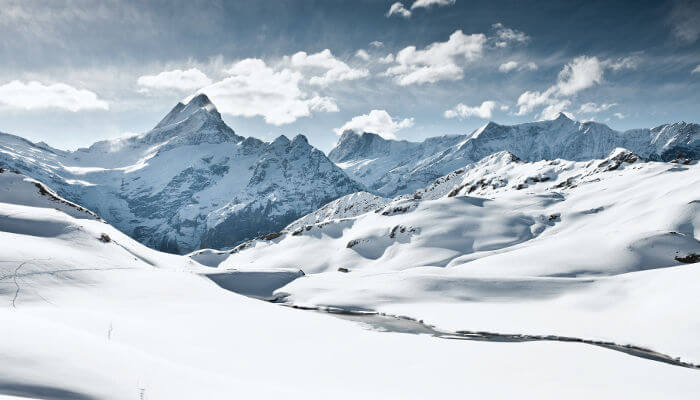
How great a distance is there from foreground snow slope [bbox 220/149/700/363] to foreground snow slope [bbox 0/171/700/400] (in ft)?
59.5

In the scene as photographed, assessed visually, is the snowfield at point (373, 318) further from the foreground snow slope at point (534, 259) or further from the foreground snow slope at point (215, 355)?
the foreground snow slope at point (534, 259)

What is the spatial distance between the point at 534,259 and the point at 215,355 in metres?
70.8

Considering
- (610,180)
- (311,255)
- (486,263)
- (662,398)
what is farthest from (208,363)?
(610,180)

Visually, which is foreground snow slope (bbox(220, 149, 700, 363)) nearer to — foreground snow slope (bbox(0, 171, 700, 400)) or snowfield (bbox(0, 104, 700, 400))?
snowfield (bbox(0, 104, 700, 400))

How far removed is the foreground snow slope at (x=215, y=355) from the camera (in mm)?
9500

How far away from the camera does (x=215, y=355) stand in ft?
64.9

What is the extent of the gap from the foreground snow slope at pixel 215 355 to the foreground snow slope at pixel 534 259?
1813cm

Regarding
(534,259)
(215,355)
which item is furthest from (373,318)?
(534,259)

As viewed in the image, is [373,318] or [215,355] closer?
[215,355]

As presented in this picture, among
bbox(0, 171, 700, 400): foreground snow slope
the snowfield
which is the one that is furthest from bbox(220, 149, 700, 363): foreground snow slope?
bbox(0, 171, 700, 400): foreground snow slope

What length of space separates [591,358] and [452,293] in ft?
109

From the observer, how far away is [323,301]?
6103 cm

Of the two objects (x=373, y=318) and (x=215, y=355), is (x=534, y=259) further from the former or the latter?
(x=215, y=355)

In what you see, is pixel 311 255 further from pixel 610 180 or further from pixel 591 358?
pixel 610 180
